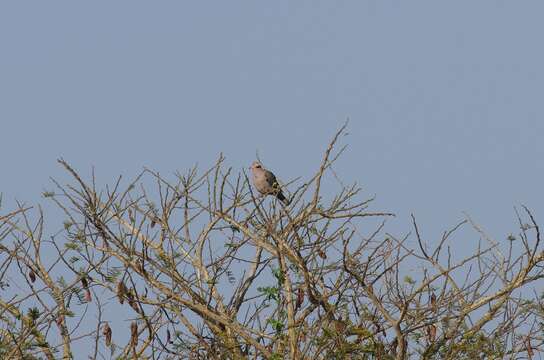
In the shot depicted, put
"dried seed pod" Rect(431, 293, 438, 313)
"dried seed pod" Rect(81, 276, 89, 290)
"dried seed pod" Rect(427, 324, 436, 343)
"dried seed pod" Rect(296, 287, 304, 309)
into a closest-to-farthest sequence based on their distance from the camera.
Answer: "dried seed pod" Rect(431, 293, 438, 313), "dried seed pod" Rect(427, 324, 436, 343), "dried seed pod" Rect(296, 287, 304, 309), "dried seed pod" Rect(81, 276, 89, 290)

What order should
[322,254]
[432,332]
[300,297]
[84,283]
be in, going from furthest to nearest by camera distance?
[84,283]
[322,254]
[300,297]
[432,332]

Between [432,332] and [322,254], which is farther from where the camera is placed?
[322,254]

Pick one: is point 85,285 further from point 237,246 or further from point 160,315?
point 237,246

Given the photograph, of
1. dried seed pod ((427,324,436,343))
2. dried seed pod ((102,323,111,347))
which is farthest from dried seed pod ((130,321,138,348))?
dried seed pod ((427,324,436,343))

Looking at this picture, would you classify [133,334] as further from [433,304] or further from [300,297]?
[433,304]

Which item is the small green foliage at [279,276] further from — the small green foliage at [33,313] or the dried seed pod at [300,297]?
the small green foliage at [33,313]

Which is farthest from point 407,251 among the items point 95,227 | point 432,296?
point 95,227

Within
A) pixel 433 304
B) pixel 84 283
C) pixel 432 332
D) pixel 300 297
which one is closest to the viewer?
pixel 433 304

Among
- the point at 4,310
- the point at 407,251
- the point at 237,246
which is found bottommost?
the point at 4,310

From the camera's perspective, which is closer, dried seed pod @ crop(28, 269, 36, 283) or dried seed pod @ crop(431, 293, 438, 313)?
dried seed pod @ crop(431, 293, 438, 313)

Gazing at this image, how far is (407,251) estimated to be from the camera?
10.1 metres

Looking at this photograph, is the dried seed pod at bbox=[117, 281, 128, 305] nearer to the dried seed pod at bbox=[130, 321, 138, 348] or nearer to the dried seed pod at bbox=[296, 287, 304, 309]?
the dried seed pod at bbox=[130, 321, 138, 348]

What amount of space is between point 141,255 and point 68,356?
1.13 meters

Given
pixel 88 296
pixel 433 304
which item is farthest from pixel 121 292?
pixel 433 304
